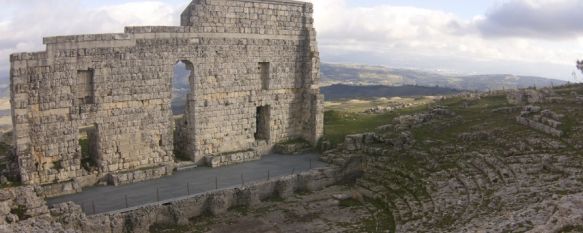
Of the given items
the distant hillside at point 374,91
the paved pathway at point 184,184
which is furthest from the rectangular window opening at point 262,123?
the distant hillside at point 374,91

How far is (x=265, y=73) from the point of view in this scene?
92.9ft

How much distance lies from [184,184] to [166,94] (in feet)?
14.4

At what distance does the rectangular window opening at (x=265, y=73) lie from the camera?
92.2 ft

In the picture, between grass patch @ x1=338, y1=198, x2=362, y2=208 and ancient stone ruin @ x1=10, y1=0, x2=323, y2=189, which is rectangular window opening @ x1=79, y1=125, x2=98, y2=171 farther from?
grass patch @ x1=338, y1=198, x2=362, y2=208

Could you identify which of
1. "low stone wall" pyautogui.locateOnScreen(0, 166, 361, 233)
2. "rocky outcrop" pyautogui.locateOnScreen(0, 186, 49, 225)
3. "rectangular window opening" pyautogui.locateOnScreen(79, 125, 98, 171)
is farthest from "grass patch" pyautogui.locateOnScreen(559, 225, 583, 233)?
"rectangular window opening" pyautogui.locateOnScreen(79, 125, 98, 171)

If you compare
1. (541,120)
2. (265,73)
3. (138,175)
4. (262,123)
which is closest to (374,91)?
(262,123)

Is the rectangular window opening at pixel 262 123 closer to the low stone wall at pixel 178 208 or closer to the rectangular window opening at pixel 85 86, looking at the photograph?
the low stone wall at pixel 178 208

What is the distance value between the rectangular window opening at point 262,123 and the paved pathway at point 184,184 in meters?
1.55

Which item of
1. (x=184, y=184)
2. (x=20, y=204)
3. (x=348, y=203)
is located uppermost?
(x=20, y=204)

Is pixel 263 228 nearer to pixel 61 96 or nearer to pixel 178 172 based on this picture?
pixel 178 172

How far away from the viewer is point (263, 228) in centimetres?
1997

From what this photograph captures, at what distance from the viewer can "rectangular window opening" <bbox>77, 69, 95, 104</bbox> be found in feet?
70.6

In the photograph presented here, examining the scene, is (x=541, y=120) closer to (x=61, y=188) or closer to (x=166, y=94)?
(x=166, y=94)

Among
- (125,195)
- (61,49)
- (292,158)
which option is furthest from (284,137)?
(61,49)
